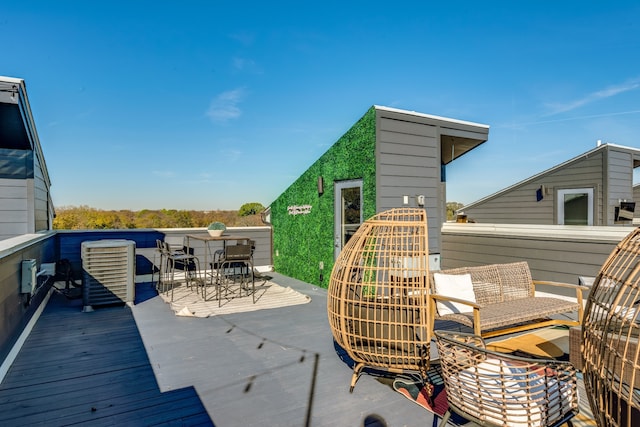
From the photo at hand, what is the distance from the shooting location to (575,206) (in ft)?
26.7

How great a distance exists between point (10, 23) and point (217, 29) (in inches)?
149

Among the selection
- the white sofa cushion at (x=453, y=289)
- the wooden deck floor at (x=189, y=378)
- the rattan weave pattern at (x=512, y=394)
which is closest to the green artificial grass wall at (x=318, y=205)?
the white sofa cushion at (x=453, y=289)

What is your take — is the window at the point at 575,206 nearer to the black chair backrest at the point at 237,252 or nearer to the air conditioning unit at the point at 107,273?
the black chair backrest at the point at 237,252

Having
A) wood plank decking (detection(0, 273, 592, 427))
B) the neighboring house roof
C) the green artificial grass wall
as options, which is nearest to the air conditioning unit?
wood plank decking (detection(0, 273, 592, 427))

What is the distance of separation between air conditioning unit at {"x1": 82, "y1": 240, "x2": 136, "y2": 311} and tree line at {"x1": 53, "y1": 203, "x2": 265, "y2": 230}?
496cm

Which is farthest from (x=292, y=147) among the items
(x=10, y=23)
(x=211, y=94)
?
(x=10, y=23)

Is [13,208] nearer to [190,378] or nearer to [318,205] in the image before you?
[190,378]

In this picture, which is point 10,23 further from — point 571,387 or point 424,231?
point 571,387

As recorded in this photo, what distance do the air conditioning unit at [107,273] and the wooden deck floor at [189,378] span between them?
0.54 meters

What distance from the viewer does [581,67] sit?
8547 millimetres

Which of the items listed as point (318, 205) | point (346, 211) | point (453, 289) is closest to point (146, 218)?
point (318, 205)

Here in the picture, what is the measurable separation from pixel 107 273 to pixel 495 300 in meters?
4.93

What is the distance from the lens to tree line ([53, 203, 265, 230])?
10625 mm

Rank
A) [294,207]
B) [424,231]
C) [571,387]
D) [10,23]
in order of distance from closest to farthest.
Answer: [571,387] < [424,231] < [10,23] < [294,207]
